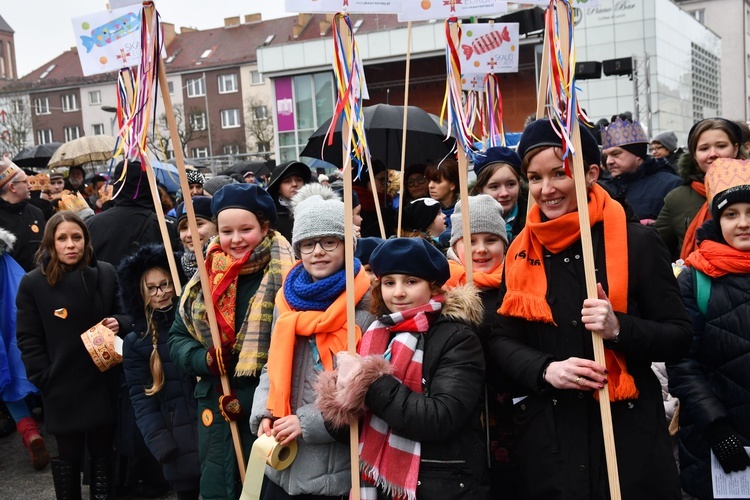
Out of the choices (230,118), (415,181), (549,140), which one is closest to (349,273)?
(549,140)

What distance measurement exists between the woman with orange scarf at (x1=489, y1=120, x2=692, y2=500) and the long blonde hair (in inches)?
84.5

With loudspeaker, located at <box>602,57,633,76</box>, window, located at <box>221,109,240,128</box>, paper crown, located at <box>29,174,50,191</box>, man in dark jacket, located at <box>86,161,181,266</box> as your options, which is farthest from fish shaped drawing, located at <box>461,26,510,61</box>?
window, located at <box>221,109,240,128</box>

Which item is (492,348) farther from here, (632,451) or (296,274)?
(296,274)

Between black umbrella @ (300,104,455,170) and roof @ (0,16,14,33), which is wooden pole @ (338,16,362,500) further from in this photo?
roof @ (0,16,14,33)

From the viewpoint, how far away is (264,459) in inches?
115

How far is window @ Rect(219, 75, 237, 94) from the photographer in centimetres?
5706

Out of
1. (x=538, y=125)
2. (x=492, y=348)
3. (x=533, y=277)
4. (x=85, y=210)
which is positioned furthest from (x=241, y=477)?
(x=85, y=210)

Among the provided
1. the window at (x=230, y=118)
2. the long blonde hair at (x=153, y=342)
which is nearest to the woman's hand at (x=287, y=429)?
the long blonde hair at (x=153, y=342)

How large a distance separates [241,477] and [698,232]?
2314mm

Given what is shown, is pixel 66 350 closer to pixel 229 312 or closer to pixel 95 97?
pixel 229 312

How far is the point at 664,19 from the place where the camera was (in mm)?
31047

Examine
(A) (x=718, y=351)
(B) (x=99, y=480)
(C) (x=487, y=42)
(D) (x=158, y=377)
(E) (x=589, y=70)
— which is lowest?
(B) (x=99, y=480)

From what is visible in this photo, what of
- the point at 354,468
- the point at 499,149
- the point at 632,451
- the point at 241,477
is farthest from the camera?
the point at 499,149

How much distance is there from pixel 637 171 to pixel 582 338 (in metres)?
3.52
